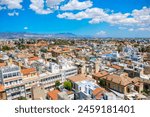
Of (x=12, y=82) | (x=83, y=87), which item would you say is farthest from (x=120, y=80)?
(x=12, y=82)

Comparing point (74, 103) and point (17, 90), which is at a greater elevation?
point (74, 103)

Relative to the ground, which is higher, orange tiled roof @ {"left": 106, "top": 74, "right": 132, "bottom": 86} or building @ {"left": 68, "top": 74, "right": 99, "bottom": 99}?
building @ {"left": 68, "top": 74, "right": 99, "bottom": 99}

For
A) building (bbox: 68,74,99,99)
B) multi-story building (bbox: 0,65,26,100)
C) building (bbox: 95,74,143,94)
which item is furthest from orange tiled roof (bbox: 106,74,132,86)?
multi-story building (bbox: 0,65,26,100)

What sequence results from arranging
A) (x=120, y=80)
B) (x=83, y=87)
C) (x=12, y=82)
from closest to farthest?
(x=83, y=87) < (x=12, y=82) < (x=120, y=80)

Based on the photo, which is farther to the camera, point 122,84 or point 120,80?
point 120,80

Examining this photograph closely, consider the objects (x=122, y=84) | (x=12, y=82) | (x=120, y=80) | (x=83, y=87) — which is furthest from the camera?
(x=120, y=80)

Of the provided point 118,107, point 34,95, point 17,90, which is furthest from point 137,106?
point 17,90

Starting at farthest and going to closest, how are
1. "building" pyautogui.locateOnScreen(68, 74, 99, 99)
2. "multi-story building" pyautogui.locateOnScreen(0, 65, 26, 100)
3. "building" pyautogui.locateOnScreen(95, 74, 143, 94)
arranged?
"building" pyautogui.locateOnScreen(95, 74, 143, 94), "multi-story building" pyautogui.locateOnScreen(0, 65, 26, 100), "building" pyautogui.locateOnScreen(68, 74, 99, 99)

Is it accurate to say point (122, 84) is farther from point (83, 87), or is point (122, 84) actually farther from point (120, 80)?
point (83, 87)

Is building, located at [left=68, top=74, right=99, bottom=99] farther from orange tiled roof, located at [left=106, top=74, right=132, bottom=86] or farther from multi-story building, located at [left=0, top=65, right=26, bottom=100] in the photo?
multi-story building, located at [left=0, top=65, right=26, bottom=100]

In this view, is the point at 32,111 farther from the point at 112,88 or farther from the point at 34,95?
the point at 112,88

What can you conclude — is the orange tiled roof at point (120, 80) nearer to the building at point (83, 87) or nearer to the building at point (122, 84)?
the building at point (122, 84)
